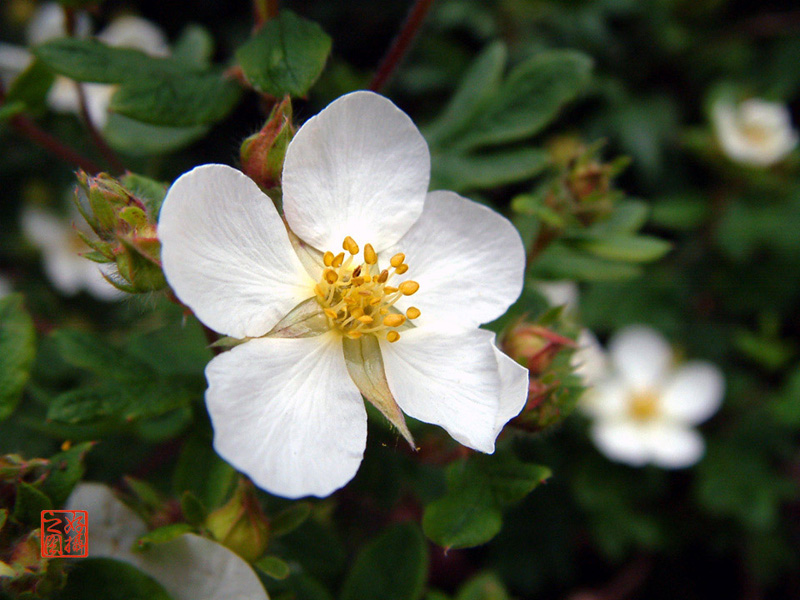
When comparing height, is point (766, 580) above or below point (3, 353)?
below

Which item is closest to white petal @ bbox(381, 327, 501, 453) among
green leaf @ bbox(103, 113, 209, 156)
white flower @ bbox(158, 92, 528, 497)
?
white flower @ bbox(158, 92, 528, 497)

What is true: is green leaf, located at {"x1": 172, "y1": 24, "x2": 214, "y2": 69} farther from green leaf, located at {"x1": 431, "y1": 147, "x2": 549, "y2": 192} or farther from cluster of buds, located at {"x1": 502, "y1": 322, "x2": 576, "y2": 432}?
cluster of buds, located at {"x1": 502, "y1": 322, "x2": 576, "y2": 432}

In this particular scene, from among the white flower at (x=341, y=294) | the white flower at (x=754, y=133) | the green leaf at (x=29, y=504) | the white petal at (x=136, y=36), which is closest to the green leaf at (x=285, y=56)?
the white flower at (x=341, y=294)

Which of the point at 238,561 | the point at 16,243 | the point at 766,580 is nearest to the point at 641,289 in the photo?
the point at 766,580

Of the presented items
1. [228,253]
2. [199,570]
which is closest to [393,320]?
[228,253]

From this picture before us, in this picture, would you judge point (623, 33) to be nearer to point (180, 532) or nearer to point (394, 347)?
point (394, 347)

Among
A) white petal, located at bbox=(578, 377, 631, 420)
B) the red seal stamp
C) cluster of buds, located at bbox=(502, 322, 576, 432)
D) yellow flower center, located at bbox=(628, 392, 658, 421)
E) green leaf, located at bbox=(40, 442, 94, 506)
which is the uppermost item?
cluster of buds, located at bbox=(502, 322, 576, 432)
